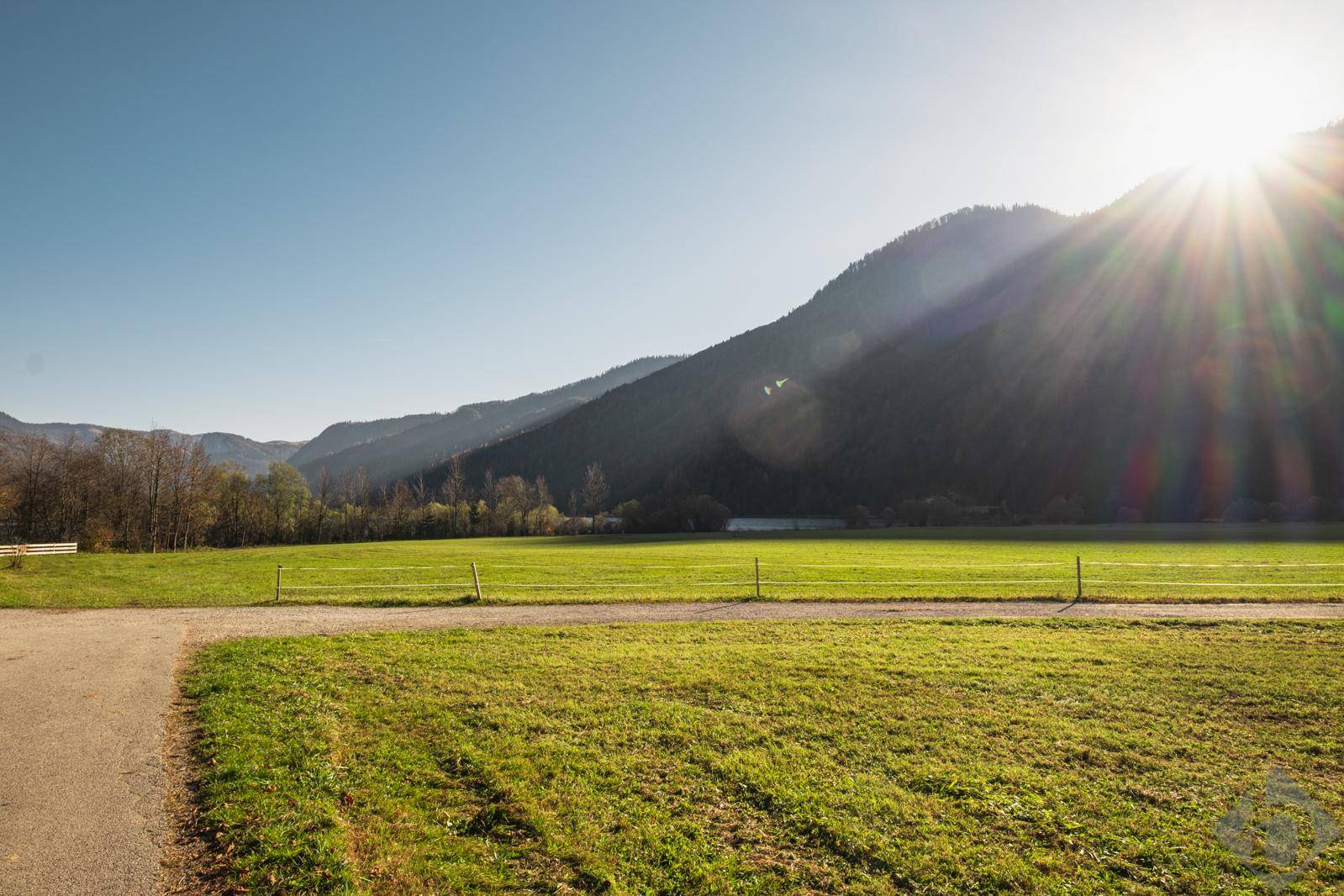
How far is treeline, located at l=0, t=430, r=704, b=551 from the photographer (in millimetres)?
66812

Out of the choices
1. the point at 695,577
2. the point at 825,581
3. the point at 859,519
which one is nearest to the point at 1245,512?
the point at 859,519

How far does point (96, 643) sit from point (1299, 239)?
269 m

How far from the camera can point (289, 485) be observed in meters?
92.2

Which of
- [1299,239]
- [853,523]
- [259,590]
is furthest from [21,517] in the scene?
[1299,239]

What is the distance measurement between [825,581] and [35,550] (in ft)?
163

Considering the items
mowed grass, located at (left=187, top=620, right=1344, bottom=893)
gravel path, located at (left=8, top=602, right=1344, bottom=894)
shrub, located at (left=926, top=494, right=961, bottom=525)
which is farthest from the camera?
shrub, located at (left=926, top=494, right=961, bottom=525)

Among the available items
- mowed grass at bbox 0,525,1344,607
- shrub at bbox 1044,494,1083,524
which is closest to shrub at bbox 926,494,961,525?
shrub at bbox 1044,494,1083,524

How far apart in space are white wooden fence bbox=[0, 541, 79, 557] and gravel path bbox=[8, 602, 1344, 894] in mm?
22250

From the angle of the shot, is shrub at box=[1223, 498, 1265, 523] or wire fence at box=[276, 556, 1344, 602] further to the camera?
Answer: shrub at box=[1223, 498, 1265, 523]

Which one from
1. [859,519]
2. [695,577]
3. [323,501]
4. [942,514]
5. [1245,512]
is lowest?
[859,519]

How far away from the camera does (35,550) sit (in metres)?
41.7

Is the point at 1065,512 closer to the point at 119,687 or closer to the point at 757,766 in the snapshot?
the point at 757,766

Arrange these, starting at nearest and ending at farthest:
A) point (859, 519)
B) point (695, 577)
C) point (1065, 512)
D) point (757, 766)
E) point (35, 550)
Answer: point (757, 766) → point (695, 577) → point (35, 550) → point (1065, 512) → point (859, 519)

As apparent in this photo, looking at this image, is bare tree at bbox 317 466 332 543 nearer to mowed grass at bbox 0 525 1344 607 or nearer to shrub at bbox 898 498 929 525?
mowed grass at bbox 0 525 1344 607
